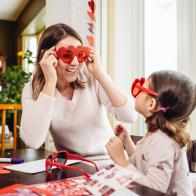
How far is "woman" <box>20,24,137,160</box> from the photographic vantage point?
55.1 inches

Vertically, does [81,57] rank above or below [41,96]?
above

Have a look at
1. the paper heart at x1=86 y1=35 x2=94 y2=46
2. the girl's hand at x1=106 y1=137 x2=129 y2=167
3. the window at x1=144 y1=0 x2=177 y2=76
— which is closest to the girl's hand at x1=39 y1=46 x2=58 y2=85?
the girl's hand at x1=106 y1=137 x2=129 y2=167

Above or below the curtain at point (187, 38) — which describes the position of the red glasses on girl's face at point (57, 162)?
below

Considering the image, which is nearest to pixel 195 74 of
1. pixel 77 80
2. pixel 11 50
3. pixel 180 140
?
pixel 77 80

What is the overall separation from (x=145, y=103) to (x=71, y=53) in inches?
19.8

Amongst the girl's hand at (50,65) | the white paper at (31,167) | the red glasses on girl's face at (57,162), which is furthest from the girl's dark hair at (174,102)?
the girl's hand at (50,65)

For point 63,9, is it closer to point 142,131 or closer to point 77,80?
point 142,131

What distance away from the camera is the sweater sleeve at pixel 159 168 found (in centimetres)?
80

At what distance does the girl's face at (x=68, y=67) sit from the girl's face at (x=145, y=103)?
51 centimetres

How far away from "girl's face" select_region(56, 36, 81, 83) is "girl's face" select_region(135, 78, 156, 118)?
20.0 inches

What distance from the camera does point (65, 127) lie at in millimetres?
1458

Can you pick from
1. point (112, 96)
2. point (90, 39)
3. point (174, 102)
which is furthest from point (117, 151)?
point (90, 39)

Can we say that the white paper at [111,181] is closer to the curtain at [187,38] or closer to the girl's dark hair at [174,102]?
the girl's dark hair at [174,102]

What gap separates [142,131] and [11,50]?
5.58m
